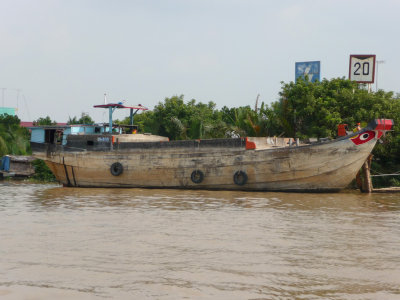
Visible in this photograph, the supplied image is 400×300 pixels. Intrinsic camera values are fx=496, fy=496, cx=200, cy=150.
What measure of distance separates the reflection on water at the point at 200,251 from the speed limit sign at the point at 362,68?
499 inches

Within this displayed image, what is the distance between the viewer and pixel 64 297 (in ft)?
15.3

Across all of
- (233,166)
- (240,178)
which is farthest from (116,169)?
(240,178)

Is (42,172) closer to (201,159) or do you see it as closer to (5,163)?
(5,163)

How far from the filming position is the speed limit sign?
917 inches

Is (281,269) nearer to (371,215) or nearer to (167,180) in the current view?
(371,215)

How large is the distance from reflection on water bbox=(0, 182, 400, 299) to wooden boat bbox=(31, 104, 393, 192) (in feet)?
10.9

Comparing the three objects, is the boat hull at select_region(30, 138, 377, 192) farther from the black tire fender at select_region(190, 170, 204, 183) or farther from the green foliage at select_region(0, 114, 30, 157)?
the green foliage at select_region(0, 114, 30, 157)

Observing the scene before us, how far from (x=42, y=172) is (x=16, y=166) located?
5.16 ft

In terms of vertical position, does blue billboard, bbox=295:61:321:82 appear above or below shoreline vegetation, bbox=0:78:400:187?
above

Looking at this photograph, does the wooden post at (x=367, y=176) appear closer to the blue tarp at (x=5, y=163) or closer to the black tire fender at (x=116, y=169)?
the black tire fender at (x=116, y=169)

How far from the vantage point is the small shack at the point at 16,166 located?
24300 mm

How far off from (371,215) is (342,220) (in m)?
1.17

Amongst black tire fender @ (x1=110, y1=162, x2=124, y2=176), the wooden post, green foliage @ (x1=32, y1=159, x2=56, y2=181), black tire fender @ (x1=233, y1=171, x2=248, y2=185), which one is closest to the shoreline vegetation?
green foliage @ (x1=32, y1=159, x2=56, y2=181)

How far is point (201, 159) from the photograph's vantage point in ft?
54.2
